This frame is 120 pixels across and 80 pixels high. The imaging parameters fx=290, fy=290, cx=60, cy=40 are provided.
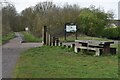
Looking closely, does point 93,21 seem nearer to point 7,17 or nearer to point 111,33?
point 111,33

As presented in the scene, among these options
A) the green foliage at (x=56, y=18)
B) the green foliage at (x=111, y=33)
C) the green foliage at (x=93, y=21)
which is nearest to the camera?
the green foliage at (x=93, y=21)

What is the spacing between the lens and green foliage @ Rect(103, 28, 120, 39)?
1816 inches

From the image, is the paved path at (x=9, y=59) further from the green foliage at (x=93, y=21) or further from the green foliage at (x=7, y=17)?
the green foliage at (x=93, y=21)

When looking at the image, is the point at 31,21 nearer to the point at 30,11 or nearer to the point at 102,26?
the point at 30,11

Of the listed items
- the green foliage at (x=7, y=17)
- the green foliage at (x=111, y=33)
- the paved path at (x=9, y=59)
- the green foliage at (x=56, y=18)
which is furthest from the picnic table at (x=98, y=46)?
the green foliage at (x=111, y=33)

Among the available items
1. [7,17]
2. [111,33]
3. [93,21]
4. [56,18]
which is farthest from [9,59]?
[111,33]

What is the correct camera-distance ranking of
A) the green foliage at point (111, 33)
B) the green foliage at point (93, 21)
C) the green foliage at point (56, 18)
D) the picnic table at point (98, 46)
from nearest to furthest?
the picnic table at point (98, 46) → the green foliage at point (93, 21) → the green foliage at point (56, 18) → the green foliage at point (111, 33)

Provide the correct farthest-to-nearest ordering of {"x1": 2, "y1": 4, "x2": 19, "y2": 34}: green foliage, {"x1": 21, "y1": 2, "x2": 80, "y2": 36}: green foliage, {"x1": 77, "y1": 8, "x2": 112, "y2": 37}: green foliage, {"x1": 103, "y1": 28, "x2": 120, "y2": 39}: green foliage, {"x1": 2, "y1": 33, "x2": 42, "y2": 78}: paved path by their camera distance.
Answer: {"x1": 103, "y1": 28, "x2": 120, "y2": 39}: green foliage
{"x1": 21, "y1": 2, "x2": 80, "y2": 36}: green foliage
{"x1": 77, "y1": 8, "x2": 112, "y2": 37}: green foliage
{"x1": 2, "y1": 4, "x2": 19, "y2": 34}: green foliage
{"x1": 2, "y1": 33, "x2": 42, "y2": 78}: paved path

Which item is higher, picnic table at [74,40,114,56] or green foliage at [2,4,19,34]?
green foliage at [2,4,19,34]

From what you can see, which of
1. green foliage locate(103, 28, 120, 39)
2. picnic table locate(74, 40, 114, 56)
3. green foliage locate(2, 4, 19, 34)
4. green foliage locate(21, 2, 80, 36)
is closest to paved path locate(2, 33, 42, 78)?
picnic table locate(74, 40, 114, 56)

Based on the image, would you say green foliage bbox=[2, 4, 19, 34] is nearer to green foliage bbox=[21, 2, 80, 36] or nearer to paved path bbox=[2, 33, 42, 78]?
green foliage bbox=[21, 2, 80, 36]

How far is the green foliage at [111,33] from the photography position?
151 feet

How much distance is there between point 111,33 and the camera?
152 feet

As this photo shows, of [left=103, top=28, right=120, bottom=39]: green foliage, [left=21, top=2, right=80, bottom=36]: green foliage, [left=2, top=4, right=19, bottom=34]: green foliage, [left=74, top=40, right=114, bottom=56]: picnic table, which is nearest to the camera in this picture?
[left=74, top=40, right=114, bottom=56]: picnic table
